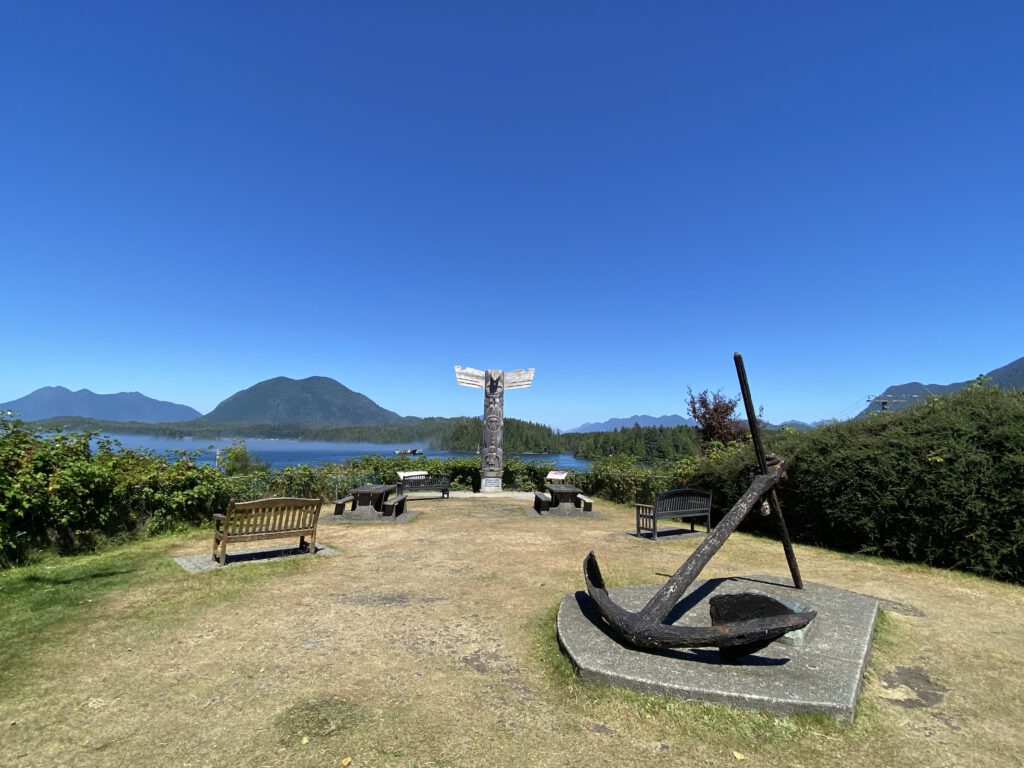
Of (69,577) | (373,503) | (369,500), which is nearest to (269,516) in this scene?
(69,577)

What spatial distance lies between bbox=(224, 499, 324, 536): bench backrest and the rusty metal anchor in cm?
495

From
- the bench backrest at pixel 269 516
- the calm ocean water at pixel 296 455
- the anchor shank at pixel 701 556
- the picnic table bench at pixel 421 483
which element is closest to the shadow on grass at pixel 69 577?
the bench backrest at pixel 269 516

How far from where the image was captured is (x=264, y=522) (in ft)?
23.6

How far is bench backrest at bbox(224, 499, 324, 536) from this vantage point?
690 centimetres

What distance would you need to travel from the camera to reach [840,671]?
3.59 metres

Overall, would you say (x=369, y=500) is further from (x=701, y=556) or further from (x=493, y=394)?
(x=701, y=556)

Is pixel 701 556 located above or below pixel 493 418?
below

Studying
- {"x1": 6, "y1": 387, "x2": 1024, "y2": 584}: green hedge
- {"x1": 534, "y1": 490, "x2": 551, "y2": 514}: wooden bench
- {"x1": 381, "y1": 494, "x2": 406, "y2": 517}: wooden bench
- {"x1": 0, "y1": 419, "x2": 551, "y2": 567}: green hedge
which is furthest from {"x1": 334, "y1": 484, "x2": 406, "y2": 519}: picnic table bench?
{"x1": 534, "y1": 490, "x2": 551, "y2": 514}: wooden bench

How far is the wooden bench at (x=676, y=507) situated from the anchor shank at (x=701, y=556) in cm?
465

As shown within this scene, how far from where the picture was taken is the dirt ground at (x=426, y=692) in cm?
284

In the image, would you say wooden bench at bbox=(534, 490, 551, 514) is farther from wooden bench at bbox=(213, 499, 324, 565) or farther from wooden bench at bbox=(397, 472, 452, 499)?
wooden bench at bbox=(213, 499, 324, 565)

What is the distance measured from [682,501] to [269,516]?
289 inches

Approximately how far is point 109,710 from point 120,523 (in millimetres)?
6473

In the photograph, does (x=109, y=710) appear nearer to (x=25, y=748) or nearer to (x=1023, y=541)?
(x=25, y=748)
